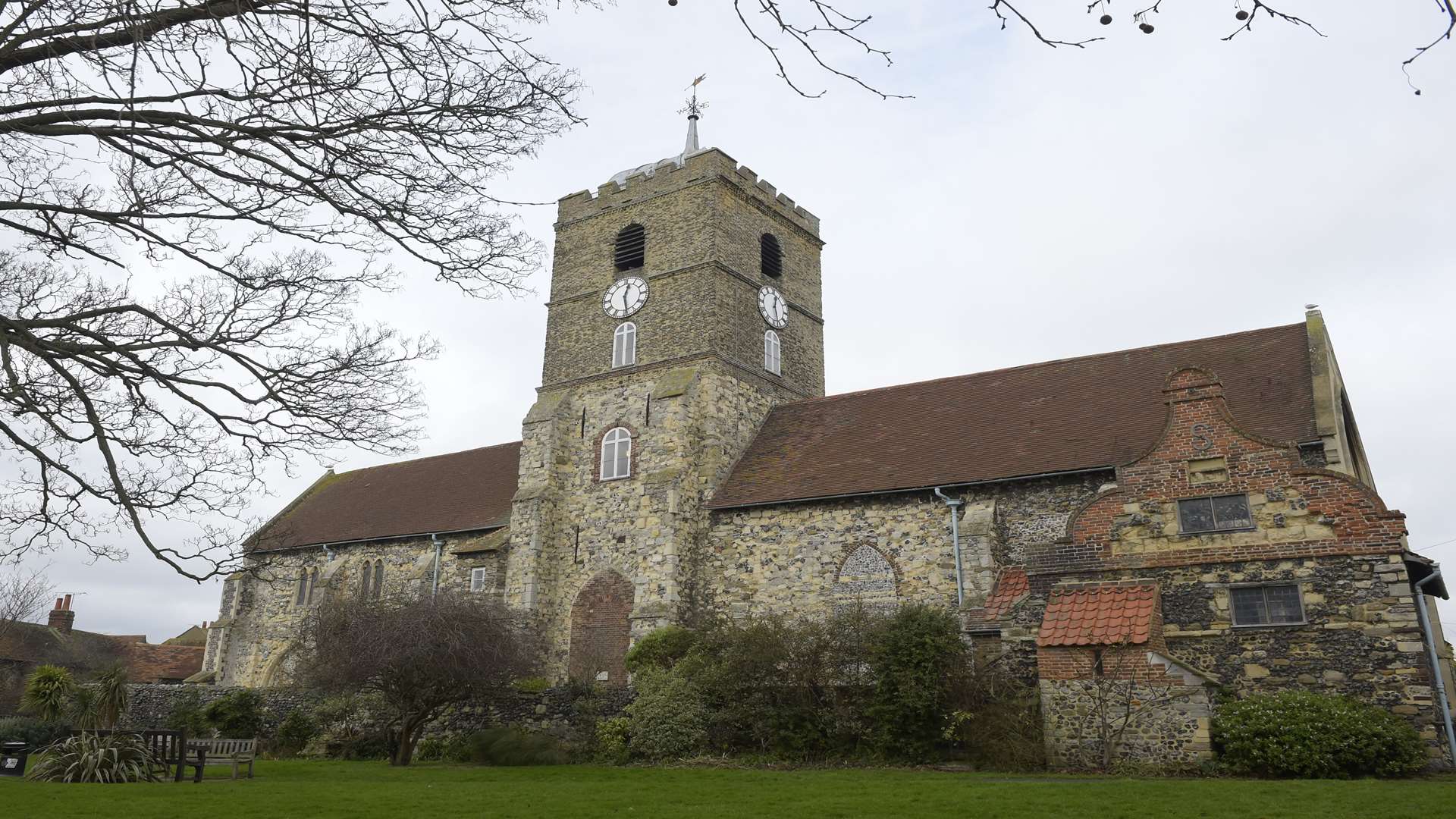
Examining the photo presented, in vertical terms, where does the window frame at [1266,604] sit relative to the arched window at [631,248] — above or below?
below

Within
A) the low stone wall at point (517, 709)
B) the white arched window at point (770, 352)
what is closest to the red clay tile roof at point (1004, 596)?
the low stone wall at point (517, 709)

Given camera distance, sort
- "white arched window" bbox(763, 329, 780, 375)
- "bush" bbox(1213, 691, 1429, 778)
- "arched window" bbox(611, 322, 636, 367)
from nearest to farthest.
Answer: "bush" bbox(1213, 691, 1429, 778)
"arched window" bbox(611, 322, 636, 367)
"white arched window" bbox(763, 329, 780, 375)

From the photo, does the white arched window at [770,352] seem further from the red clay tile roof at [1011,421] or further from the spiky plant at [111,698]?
the spiky plant at [111,698]

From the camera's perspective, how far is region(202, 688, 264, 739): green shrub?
78.5 ft

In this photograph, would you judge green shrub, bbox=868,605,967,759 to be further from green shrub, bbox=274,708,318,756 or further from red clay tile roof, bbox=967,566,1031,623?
green shrub, bbox=274,708,318,756

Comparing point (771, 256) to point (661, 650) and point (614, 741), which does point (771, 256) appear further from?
point (614, 741)

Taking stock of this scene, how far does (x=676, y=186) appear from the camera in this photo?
29797mm

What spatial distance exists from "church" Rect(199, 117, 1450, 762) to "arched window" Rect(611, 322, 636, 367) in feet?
0.23

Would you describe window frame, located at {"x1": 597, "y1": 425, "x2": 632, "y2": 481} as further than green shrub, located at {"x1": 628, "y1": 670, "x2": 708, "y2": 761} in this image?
Yes

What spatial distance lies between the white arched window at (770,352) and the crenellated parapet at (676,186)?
165 inches

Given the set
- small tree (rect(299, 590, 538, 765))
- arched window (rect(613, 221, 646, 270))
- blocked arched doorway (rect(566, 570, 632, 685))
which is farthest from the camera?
arched window (rect(613, 221, 646, 270))

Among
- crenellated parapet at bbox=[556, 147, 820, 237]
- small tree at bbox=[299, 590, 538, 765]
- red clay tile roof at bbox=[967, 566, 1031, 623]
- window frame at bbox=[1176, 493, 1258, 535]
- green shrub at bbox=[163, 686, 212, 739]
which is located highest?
crenellated parapet at bbox=[556, 147, 820, 237]

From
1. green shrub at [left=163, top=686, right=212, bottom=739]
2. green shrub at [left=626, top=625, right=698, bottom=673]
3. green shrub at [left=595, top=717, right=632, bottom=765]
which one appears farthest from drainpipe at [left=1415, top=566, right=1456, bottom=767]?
green shrub at [left=163, top=686, right=212, bottom=739]

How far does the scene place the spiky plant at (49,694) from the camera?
24188 mm
